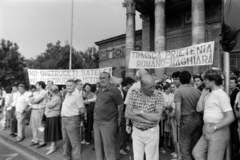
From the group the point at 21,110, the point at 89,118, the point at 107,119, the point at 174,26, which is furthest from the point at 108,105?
the point at 174,26

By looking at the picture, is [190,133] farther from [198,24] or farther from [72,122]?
[198,24]

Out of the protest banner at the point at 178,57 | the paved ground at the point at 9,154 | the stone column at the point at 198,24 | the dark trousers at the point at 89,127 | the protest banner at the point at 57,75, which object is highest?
the stone column at the point at 198,24

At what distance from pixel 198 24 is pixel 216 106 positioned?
11.9 metres

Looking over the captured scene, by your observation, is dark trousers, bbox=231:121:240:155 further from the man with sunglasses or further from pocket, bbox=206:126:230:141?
the man with sunglasses

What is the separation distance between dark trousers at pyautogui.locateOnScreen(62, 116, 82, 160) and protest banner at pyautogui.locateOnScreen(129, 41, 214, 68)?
10.7 ft

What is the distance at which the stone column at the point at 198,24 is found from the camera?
12.7 meters

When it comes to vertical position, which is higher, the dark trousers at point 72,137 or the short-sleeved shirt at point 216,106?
the short-sleeved shirt at point 216,106

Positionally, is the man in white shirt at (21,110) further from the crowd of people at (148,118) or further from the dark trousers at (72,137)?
the dark trousers at (72,137)

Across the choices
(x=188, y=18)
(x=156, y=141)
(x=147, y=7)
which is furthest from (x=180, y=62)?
(x=147, y=7)

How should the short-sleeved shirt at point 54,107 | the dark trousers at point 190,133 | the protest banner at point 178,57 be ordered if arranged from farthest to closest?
the short-sleeved shirt at point 54,107 → the protest banner at point 178,57 → the dark trousers at point 190,133

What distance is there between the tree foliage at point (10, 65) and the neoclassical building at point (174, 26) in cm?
1451

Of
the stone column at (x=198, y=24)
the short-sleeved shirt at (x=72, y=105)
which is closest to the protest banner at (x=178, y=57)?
the short-sleeved shirt at (x=72, y=105)

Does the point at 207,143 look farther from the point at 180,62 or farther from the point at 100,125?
the point at 180,62

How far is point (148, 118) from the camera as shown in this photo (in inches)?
108
